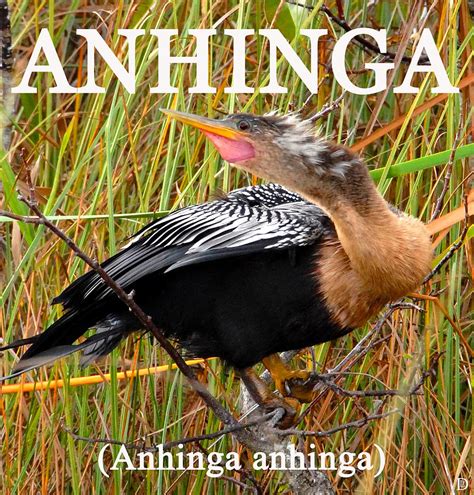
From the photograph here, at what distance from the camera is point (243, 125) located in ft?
6.95

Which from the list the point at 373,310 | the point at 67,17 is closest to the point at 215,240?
the point at 373,310

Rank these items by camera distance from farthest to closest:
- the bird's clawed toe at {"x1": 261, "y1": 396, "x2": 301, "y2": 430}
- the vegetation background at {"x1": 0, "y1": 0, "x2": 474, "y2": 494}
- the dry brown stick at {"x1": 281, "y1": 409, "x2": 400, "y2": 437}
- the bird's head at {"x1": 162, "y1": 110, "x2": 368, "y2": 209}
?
1. the vegetation background at {"x1": 0, "y1": 0, "x2": 474, "y2": 494}
2. the bird's clawed toe at {"x1": 261, "y1": 396, "x2": 301, "y2": 430}
3. the bird's head at {"x1": 162, "y1": 110, "x2": 368, "y2": 209}
4. the dry brown stick at {"x1": 281, "y1": 409, "x2": 400, "y2": 437}

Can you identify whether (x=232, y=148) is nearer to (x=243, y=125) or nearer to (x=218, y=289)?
(x=243, y=125)

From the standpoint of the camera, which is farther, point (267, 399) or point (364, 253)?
point (267, 399)

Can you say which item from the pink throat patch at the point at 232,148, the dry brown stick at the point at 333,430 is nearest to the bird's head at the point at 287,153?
the pink throat patch at the point at 232,148

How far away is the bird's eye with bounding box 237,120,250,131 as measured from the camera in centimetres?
211

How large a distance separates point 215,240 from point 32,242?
1.45ft

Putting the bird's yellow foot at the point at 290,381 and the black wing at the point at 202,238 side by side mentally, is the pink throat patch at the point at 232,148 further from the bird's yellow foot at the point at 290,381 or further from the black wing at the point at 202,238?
the bird's yellow foot at the point at 290,381

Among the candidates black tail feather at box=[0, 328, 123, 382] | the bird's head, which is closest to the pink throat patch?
the bird's head

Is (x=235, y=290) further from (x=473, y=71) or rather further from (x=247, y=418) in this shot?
(x=473, y=71)

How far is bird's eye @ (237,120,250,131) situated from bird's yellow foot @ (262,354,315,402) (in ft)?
1.96

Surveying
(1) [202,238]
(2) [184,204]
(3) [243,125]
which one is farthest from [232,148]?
(2) [184,204]

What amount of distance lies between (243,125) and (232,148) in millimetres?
53

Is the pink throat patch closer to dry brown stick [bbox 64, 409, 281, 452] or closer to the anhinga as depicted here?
the anhinga
